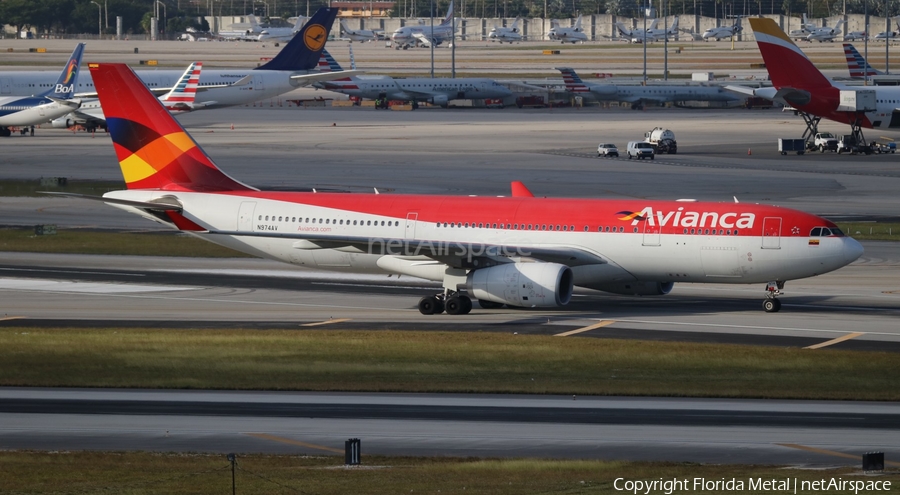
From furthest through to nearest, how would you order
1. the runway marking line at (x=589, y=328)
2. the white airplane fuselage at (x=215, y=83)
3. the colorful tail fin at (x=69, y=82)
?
1. the white airplane fuselage at (x=215, y=83)
2. the colorful tail fin at (x=69, y=82)
3. the runway marking line at (x=589, y=328)

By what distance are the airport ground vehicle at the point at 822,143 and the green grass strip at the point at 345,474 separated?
309 ft

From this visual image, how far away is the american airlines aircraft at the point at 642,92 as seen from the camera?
170500mm

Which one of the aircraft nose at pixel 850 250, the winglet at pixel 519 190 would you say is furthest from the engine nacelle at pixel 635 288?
the winglet at pixel 519 190

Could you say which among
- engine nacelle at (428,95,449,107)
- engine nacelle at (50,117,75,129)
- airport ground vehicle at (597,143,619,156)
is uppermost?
engine nacelle at (428,95,449,107)

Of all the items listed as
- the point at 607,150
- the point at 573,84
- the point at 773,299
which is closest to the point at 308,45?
the point at 573,84

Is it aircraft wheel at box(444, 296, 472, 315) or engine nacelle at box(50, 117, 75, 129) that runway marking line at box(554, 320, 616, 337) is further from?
engine nacelle at box(50, 117, 75, 129)

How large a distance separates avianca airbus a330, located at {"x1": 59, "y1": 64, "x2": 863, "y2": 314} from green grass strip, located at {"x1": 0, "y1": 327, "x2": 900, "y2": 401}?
206 inches

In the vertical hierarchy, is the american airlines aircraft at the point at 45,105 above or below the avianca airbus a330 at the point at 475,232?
above

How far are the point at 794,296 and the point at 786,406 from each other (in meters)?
19.7

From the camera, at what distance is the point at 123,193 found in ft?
166

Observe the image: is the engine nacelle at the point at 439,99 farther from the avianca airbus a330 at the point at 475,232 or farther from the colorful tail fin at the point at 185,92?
the avianca airbus a330 at the point at 475,232

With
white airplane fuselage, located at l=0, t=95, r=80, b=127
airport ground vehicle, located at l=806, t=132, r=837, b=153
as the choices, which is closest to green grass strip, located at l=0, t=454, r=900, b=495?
airport ground vehicle, located at l=806, t=132, r=837, b=153

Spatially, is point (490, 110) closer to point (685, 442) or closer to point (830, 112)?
point (830, 112)

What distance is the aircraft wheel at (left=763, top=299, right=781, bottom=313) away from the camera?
1842 inches
